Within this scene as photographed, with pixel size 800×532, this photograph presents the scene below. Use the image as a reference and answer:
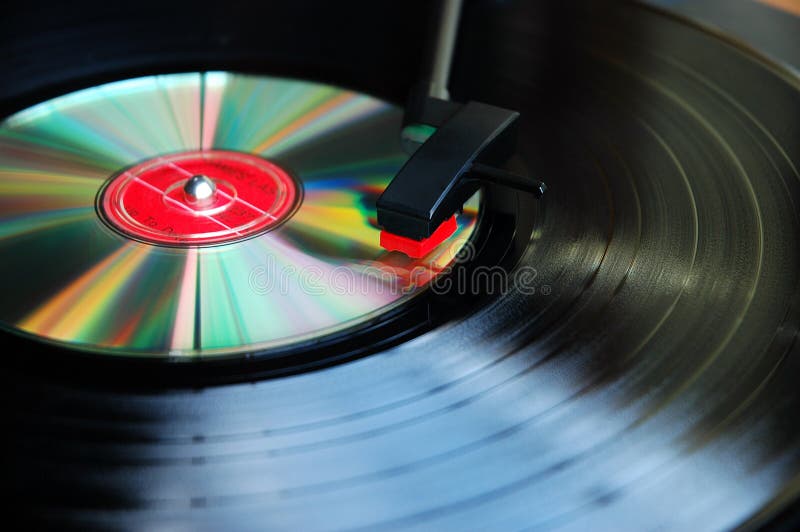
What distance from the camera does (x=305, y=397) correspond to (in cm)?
55

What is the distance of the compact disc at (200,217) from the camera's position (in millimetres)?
633

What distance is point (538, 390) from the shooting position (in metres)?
0.54

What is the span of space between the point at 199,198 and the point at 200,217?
19 mm

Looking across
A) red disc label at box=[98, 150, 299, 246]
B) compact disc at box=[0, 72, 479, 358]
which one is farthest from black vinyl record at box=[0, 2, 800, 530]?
red disc label at box=[98, 150, 299, 246]

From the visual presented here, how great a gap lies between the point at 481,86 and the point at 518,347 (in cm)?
43

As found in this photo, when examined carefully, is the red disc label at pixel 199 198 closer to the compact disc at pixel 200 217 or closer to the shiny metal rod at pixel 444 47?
the compact disc at pixel 200 217

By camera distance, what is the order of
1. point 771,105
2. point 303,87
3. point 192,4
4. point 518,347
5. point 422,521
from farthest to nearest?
point 192,4
point 303,87
point 771,105
point 518,347
point 422,521

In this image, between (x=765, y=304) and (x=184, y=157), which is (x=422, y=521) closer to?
(x=765, y=304)

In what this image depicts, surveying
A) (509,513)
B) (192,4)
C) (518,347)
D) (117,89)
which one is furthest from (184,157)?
(509,513)

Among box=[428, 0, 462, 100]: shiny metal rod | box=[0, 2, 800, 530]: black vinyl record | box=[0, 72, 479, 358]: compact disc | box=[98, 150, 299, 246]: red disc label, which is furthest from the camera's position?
box=[428, 0, 462, 100]: shiny metal rod

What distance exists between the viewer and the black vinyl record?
466mm

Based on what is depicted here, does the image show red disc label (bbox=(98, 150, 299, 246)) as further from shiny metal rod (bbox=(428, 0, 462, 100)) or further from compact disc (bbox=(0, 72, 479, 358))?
shiny metal rod (bbox=(428, 0, 462, 100))

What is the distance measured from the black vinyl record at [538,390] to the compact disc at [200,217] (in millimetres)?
34

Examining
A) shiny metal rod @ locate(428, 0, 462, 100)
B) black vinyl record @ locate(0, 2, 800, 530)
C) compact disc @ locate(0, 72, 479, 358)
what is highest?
shiny metal rod @ locate(428, 0, 462, 100)
